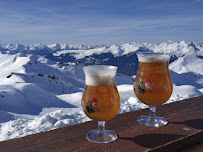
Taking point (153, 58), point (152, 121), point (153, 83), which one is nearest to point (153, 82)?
point (153, 83)

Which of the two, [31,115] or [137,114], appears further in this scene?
[31,115]

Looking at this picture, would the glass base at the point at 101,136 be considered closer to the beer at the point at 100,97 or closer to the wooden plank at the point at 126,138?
the wooden plank at the point at 126,138

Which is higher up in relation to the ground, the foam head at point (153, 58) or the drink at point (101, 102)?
the foam head at point (153, 58)

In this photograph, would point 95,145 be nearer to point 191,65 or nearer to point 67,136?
point 67,136

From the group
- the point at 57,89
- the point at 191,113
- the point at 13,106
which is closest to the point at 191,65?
the point at 57,89

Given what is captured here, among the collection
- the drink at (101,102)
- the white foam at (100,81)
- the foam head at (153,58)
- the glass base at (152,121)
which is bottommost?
the glass base at (152,121)

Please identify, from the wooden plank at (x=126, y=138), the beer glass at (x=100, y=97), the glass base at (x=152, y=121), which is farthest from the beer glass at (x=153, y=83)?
the beer glass at (x=100, y=97)
